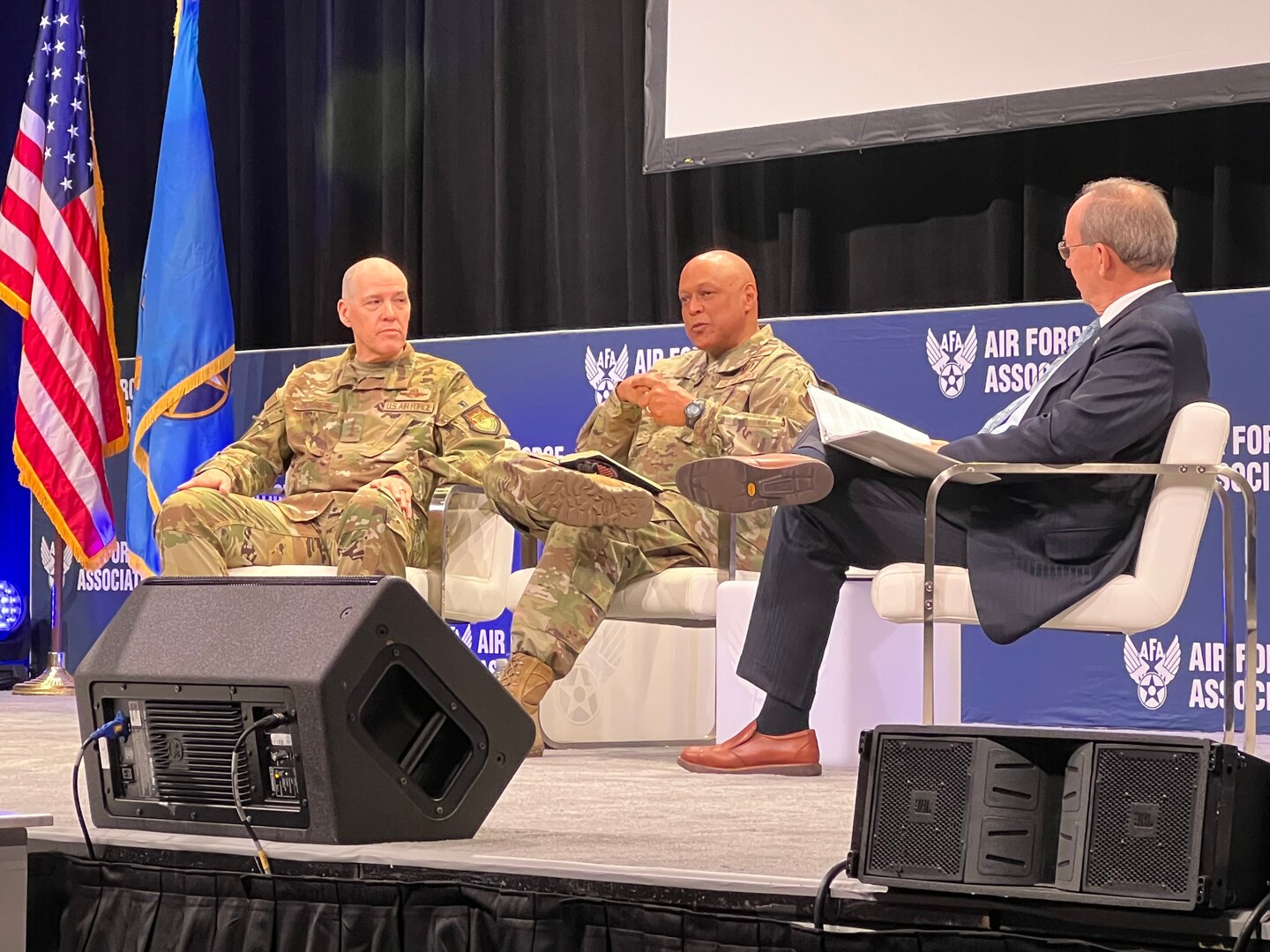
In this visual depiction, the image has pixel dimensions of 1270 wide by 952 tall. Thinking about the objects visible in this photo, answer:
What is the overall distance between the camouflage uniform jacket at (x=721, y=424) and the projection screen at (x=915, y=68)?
0.96 meters

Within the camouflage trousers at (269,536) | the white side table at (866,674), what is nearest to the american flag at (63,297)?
the camouflage trousers at (269,536)

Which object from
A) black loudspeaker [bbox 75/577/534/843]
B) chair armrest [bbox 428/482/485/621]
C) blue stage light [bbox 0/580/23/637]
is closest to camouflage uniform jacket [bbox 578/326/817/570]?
chair armrest [bbox 428/482/485/621]

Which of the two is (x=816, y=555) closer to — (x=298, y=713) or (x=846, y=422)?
(x=846, y=422)

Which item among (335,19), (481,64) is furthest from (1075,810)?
(335,19)

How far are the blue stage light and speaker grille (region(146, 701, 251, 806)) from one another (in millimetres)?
4242

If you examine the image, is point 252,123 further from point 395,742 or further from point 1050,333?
point 395,742

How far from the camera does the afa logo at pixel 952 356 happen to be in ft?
14.2

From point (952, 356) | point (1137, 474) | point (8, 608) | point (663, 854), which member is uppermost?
point (952, 356)

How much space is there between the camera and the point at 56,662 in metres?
5.58

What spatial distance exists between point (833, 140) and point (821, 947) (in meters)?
3.25

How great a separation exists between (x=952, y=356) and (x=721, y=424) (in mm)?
1067

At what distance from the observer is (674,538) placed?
371 centimetres

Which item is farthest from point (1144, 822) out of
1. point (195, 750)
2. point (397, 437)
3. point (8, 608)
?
point (8, 608)

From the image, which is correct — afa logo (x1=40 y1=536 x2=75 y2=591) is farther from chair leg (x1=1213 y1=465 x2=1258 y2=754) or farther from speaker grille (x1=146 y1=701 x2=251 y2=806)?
chair leg (x1=1213 y1=465 x2=1258 y2=754)
